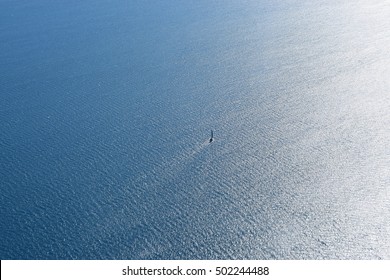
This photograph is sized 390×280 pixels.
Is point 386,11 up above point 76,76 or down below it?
below

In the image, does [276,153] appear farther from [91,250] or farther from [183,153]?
[91,250]

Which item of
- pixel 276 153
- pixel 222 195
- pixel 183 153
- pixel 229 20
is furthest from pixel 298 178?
pixel 229 20

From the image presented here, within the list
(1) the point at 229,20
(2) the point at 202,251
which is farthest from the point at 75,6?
(2) the point at 202,251

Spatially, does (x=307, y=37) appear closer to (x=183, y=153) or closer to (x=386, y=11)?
(x=386, y=11)

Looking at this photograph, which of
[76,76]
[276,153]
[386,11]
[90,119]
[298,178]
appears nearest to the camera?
[298,178]

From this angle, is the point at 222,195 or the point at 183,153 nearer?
the point at 222,195

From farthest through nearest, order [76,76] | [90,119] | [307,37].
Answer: [307,37]
[76,76]
[90,119]
